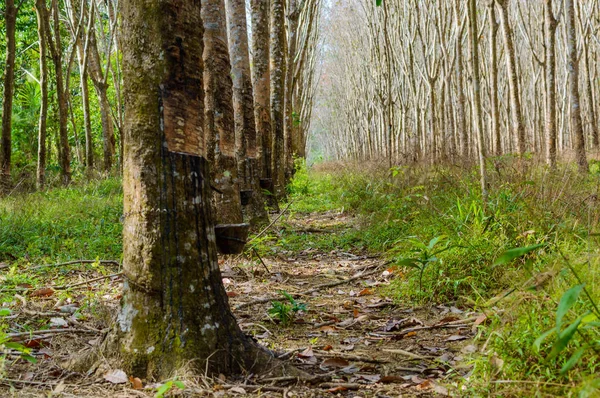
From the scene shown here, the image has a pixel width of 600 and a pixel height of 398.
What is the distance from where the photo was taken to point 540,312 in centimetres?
217

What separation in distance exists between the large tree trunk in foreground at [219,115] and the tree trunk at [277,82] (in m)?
3.78

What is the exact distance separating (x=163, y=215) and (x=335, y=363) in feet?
3.59

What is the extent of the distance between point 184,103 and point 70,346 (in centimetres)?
139

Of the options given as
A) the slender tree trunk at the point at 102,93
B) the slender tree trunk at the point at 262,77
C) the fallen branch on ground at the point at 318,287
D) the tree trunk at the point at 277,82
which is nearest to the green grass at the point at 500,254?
the fallen branch on ground at the point at 318,287

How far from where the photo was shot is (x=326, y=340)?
2949 mm

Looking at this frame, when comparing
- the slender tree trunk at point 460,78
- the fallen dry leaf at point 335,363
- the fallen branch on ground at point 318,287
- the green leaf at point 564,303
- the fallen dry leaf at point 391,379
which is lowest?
the fallen dry leaf at point 391,379

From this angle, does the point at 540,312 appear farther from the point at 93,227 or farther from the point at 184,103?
the point at 93,227

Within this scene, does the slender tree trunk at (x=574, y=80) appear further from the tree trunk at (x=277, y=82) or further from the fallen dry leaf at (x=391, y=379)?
the fallen dry leaf at (x=391, y=379)

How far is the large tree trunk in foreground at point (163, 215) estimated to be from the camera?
2096mm

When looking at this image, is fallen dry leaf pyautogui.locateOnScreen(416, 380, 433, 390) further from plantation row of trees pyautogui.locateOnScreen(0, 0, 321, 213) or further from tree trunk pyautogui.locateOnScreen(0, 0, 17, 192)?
tree trunk pyautogui.locateOnScreen(0, 0, 17, 192)

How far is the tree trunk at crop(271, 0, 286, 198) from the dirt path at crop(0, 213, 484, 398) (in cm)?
515

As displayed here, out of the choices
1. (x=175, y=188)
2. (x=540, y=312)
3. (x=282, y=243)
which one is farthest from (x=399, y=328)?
(x=282, y=243)

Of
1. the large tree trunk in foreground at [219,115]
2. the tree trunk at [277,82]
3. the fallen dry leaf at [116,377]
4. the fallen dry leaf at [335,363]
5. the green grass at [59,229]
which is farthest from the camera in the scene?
the tree trunk at [277,82]

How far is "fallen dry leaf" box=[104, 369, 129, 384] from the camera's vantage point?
2.05 meters
